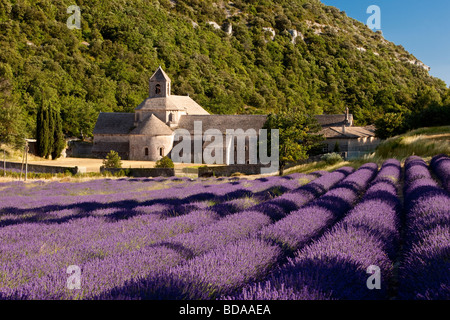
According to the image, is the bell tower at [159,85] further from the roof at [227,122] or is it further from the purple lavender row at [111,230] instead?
the purple lavender row at [111,230]

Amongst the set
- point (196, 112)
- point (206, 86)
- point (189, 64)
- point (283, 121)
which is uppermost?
point (189, 64)

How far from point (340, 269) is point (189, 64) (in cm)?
9335

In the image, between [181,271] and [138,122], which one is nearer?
[181,271]

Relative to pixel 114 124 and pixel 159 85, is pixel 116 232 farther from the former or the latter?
pixel 159 85

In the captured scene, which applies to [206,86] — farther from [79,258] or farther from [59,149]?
[79,258]

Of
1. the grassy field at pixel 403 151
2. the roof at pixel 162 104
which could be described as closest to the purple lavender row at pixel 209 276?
the grassy field at pixel 403 151

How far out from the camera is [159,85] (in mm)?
50031

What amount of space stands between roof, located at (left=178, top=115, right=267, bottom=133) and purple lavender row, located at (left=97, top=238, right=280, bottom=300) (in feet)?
135

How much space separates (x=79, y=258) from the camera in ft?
15.1

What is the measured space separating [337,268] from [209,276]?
140cm

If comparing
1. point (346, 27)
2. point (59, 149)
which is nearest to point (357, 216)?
point (59, 149)

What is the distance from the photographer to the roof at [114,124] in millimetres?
48653

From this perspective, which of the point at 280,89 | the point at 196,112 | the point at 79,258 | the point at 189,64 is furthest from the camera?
the point at 280,89

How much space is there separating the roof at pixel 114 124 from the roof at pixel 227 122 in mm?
7840
